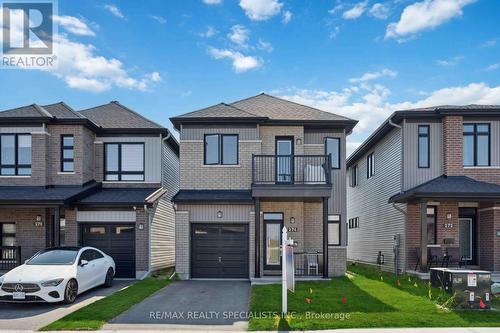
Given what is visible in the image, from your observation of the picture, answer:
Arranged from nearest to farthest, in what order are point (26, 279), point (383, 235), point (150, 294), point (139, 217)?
point (26, 279), point (150, 294), point (139, 217), point (383, 235)

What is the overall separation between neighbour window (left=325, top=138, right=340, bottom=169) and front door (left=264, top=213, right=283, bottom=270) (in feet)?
9.99

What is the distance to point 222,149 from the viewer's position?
16281mm

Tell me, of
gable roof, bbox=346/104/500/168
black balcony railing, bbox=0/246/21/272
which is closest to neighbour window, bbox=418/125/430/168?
gable roof, bbox=346/104/500/168

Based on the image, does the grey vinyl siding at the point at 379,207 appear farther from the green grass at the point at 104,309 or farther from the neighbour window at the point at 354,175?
the green grass at the point at 104,309

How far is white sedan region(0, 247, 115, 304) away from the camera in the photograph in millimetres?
10516

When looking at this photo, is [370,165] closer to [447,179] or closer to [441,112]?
[447,179]

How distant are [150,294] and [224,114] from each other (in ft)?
23.4

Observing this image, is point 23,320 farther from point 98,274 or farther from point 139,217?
point 139,217

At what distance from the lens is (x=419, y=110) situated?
16125 millimetres

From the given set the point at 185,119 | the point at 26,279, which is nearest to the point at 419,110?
the point at 185,119

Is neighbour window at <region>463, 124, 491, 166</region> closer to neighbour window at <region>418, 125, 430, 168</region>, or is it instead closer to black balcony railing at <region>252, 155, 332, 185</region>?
neighbour window at <region>418, 125, 430, 168</region>

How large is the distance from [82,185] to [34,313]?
7100 mm

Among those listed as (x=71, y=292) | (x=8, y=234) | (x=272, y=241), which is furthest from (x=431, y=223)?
(x=8, y=234)

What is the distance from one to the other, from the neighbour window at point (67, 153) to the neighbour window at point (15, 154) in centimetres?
121
